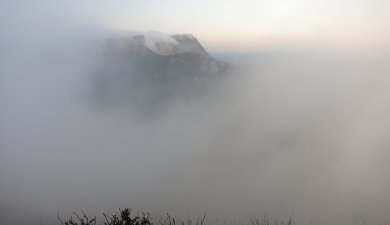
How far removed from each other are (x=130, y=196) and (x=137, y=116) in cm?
9475

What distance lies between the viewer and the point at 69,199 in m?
79.1

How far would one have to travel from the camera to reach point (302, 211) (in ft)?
267

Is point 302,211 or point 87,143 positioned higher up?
point 87,143

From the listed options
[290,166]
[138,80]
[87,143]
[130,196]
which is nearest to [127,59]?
[138,80]

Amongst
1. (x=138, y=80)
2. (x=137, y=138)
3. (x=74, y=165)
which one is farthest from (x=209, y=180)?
(x=137, y=138)

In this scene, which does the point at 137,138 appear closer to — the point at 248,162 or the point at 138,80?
the point at 138,80

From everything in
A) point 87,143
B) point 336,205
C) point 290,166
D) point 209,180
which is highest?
point 87,143

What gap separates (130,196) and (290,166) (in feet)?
231

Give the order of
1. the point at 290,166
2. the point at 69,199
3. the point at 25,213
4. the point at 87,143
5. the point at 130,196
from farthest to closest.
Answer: the point at 87,143, the point at 290,166, the point at 130,196, the point at 69,199, the point at 25,213

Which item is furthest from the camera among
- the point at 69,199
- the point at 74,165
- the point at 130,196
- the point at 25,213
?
the point at 74,165

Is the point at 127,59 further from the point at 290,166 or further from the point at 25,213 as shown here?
the point at 25,213

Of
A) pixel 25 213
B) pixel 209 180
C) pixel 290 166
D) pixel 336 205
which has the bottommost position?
pixel 25 213

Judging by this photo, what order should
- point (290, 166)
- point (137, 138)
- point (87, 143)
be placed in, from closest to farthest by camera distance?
point (290, 166) → point (87, 143) → point (137, 138)

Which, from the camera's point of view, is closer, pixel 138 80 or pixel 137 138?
pixel 138 80
